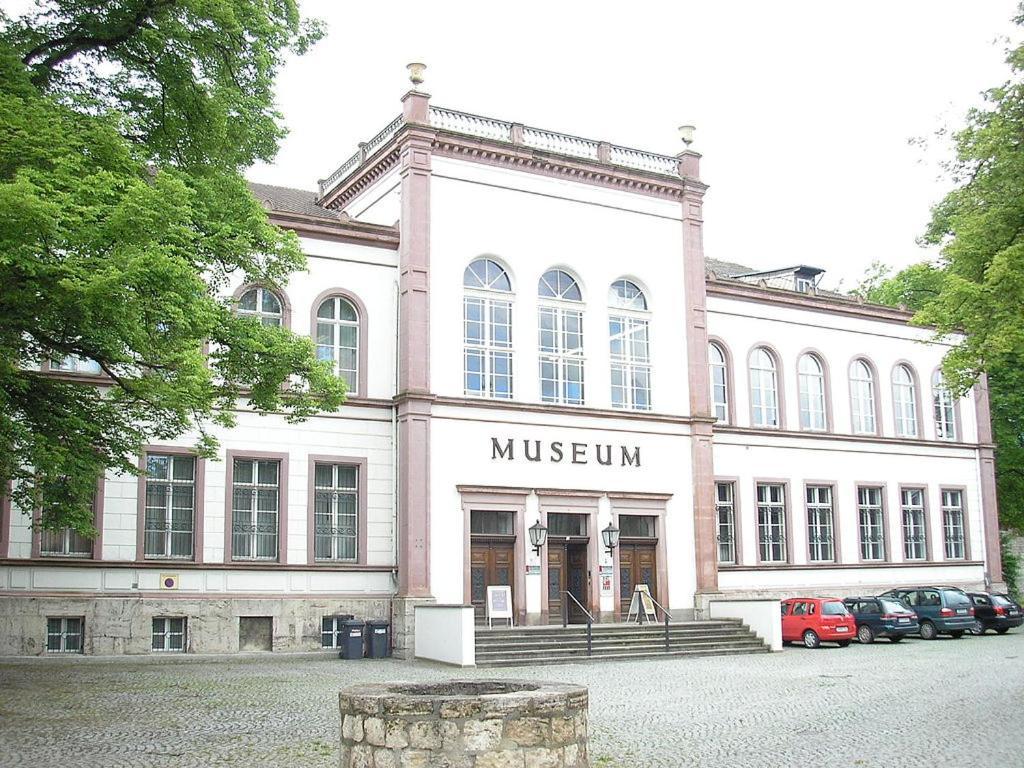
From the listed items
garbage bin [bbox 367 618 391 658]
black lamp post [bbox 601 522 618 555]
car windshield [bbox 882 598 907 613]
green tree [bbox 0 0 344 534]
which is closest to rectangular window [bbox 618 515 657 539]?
black lamp post [bbox 601 522 618 555]

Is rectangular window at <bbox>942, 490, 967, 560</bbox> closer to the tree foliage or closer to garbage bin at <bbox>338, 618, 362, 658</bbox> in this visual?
the tree foliage

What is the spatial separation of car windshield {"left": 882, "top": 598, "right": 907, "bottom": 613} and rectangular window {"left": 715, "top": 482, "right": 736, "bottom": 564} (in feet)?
14.3

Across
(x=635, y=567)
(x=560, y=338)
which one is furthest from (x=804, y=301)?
(x=635, y=567)

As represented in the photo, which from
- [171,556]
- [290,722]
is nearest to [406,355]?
[171,556]

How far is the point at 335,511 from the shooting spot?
2661cm

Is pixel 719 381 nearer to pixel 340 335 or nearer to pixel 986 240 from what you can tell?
pixel 340 335

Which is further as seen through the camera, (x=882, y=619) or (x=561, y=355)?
(x=882, y=619)

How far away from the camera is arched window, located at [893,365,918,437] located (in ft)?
124

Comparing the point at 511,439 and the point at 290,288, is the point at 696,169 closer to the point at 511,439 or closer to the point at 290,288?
the point at 511,439

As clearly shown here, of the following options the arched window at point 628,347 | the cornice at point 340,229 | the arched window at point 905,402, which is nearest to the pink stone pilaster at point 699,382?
the arched window at point 628,347

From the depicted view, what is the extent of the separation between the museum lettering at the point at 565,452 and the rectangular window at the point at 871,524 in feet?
32.9

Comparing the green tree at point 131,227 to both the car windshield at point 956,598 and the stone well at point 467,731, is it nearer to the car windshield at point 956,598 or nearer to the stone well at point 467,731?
the stone well at point 467,731

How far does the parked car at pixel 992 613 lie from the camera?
31.7m

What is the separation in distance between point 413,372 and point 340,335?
6.86 ft
